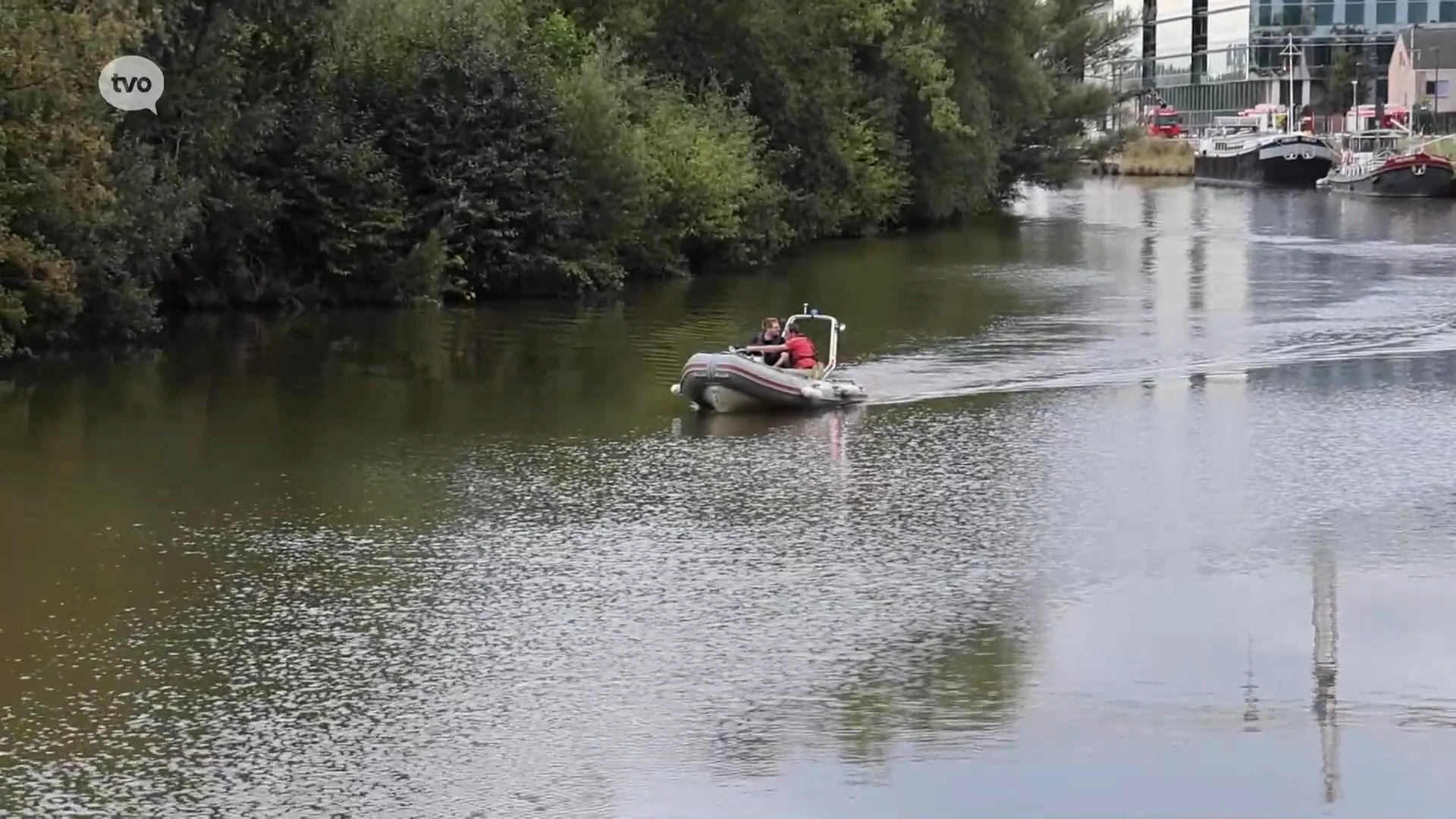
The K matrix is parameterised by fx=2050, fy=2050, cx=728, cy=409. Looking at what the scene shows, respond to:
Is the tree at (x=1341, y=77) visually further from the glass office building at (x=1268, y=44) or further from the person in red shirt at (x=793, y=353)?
the person in red shirt at (x=793, y=353)

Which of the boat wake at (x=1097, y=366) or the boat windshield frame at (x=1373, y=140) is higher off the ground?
the boat windshield frame at (x=1373, y=140)

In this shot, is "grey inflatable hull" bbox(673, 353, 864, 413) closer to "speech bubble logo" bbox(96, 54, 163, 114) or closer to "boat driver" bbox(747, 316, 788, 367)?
"boat driver" bbox(747, 316, 788, 367)

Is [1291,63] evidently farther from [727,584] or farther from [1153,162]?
[727,584]

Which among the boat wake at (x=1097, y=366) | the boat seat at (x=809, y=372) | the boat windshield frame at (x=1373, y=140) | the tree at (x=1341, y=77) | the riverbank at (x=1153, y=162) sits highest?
the tree at (x=1341, y=77)

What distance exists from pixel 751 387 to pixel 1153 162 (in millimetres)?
84611

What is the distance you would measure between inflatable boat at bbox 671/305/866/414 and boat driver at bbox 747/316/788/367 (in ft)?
0.78

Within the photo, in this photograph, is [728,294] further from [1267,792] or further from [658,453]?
[1267,792]

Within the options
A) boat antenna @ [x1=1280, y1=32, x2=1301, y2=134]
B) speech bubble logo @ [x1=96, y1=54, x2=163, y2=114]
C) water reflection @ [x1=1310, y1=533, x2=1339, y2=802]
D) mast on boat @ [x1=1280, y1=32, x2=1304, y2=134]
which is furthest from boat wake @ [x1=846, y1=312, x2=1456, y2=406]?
mast on boat @ [x1=1280, y1=32, x2=1304, y2=134]

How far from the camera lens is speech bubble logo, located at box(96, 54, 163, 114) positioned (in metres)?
27.9

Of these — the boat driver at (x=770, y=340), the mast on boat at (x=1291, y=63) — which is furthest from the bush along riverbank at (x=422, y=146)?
the mast on boat at (x=1291, y=63)

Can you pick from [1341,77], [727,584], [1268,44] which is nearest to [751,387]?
[727,584]

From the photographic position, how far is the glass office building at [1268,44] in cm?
12056

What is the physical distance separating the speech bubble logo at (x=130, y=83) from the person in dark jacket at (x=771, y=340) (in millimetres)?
9694

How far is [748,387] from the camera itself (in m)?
24.1
